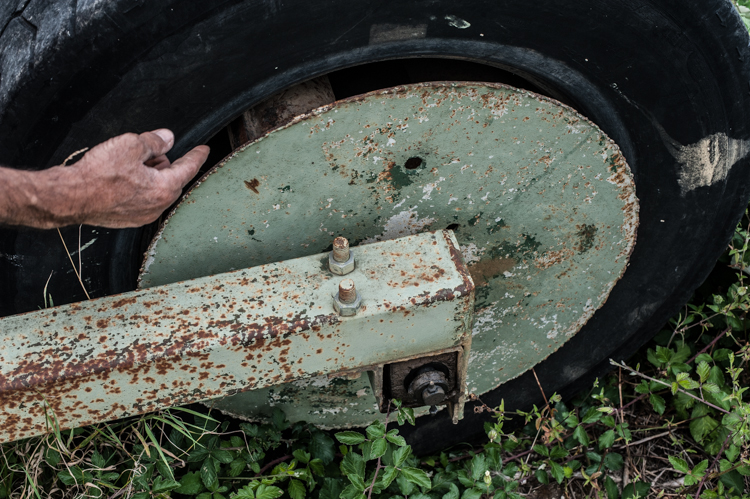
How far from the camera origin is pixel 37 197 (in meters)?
0.97

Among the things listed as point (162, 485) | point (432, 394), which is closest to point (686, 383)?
point (432, 394)

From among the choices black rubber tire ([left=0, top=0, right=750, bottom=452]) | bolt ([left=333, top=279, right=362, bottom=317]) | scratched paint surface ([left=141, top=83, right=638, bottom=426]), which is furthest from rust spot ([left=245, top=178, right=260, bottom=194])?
bolt ([left=333, top=279, right=362, bottom=317])

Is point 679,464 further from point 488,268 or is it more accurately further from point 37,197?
point 37,197

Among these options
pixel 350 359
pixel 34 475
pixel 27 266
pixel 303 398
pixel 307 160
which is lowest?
pixel 34 475

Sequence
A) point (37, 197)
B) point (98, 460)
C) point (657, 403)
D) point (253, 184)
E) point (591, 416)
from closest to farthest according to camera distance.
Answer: point (37, 197)
point (253, 184)
point (98, 460)
point (591, 416)
point (657, 403)

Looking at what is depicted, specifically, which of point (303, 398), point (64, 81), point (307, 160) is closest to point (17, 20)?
point (64, 81)

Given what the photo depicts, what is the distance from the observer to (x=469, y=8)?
108 centimetres

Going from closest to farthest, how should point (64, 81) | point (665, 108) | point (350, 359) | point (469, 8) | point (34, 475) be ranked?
point (64, 81) < point (469, 8) < point (350, 359) < point (665, 108) < point (34, 475)

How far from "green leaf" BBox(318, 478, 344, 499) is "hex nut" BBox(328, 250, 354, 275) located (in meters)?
0.74

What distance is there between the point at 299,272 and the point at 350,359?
202mm

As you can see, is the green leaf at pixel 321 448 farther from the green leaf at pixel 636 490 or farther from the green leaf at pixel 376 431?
the green leaf at pixel 636 490

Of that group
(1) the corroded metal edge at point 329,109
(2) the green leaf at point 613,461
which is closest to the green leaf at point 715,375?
(2) the green leaf at point 613,461

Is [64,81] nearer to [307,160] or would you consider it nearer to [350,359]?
[307,160]

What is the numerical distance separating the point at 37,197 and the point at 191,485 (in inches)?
35.6
